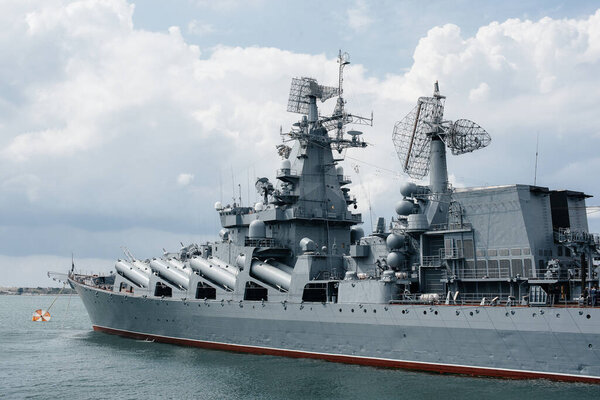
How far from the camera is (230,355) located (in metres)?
30.4

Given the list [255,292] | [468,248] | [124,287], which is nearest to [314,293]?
[255,292]

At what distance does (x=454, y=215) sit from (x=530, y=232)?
3660mm

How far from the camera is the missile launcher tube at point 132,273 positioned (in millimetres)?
39656

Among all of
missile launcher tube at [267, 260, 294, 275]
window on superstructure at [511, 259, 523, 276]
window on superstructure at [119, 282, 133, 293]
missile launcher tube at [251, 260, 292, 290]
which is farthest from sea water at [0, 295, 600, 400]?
window on superstructure at [119, 282, 133, 293]

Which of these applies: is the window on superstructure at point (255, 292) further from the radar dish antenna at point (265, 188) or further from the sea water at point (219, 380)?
the radar dish antenna at point (265, 188)

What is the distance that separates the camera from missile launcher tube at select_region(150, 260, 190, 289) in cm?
3619

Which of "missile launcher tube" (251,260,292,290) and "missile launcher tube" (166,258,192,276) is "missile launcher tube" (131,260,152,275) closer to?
Answer: "missile launcher tube" (166,258,192,276)

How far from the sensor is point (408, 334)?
24.7 m

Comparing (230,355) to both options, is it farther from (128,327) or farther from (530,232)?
(530,232)

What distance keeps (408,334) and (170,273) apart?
1883 cm

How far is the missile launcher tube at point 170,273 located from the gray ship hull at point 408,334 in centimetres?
202

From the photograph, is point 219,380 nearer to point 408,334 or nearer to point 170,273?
point 408,334

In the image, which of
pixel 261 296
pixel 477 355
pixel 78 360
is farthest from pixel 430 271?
pixel 78 360

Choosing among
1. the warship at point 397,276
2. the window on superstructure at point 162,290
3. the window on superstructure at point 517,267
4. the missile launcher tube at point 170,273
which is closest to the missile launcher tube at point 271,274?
the warship at point 397,276
